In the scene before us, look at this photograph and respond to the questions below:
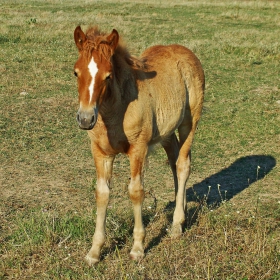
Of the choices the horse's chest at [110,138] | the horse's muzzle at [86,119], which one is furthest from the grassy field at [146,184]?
the horse's muzzle at [86,119]

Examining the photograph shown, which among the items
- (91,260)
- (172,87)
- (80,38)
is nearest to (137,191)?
(91,260)

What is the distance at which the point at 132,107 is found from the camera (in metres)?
4.45

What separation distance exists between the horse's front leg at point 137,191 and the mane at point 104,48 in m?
0.85

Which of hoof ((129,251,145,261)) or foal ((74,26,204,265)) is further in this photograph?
hoof ((129,251,145,261))

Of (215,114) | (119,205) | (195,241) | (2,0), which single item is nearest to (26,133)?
(119,205)

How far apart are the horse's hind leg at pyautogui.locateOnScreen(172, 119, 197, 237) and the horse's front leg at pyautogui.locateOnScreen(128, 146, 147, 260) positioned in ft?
2.46

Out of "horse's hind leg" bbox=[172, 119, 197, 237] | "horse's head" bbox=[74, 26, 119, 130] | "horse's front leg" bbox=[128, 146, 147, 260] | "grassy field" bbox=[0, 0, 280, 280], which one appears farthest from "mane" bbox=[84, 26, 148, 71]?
"horse's hind leg" bbox=[172, 119, 197, 237]

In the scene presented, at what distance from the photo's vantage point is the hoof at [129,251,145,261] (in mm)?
4535

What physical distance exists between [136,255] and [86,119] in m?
1.54

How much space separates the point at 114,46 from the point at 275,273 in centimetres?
233

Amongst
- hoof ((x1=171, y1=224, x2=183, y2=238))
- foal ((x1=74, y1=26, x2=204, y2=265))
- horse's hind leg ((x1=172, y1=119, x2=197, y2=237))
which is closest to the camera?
foal ((x1=74, y1=26, x2=204, y2=265))

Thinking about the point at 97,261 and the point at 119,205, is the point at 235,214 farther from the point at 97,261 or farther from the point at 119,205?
the point at 97,261

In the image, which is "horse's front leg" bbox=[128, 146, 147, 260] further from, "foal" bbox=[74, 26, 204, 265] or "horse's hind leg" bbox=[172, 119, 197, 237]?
"horse's hind leg" bbox=[172, 119, 197, 237]

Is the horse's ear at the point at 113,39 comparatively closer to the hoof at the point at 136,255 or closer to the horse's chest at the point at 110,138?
the horse's chest at the point at 110,138
